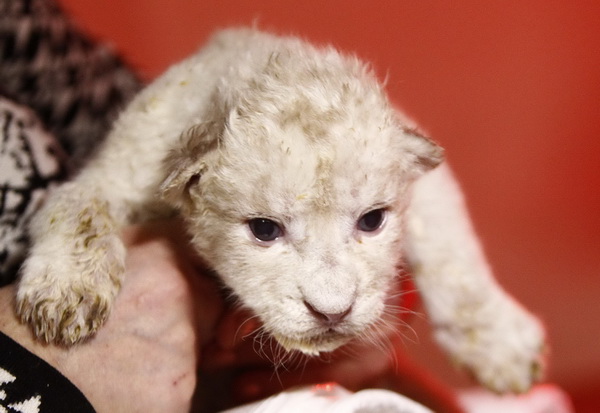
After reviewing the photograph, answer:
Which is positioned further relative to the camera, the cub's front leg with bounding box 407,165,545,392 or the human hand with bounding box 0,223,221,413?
the cub's front leg with bounding box 407,165,545,392

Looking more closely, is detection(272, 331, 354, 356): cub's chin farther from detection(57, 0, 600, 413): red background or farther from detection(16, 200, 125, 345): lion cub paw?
detection(57, 0, 600, 413): red background

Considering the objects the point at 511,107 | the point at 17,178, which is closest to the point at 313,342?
the point at 17,178

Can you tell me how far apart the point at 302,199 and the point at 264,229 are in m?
0.10

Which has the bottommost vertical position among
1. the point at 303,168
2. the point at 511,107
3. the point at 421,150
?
the point at 303,168

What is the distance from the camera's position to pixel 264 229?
3.40 feet

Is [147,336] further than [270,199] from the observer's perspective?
Yes

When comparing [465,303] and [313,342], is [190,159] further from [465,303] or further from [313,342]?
[465,303]

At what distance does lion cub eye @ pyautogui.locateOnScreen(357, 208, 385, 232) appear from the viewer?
1.06 meters

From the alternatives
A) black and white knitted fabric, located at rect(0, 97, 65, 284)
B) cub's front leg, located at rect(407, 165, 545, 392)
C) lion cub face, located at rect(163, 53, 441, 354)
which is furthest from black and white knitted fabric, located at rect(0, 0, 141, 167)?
cub's front leg, located at rect(407, 165, 545, 392)

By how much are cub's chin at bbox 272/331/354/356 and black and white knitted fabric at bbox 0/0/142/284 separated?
0.66 m

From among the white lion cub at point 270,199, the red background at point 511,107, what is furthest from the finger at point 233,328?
the red background at point 511,107

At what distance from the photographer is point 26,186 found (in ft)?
4.58

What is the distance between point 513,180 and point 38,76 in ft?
5.18

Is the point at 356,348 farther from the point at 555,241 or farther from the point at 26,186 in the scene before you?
the point at 555,241
